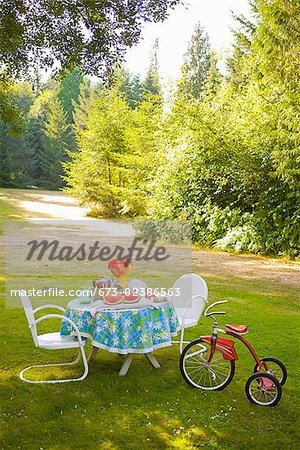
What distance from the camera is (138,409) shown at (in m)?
3.77

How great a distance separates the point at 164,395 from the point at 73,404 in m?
0.77

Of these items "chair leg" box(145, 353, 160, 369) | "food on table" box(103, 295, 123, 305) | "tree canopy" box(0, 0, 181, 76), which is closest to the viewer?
"food on table" box(103, 295, 123, 305)

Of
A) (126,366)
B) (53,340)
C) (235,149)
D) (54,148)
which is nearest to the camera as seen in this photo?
(53,340)

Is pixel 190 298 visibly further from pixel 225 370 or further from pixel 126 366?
pixel 126 366

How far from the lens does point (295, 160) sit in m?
10.9

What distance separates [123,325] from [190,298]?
921 mm

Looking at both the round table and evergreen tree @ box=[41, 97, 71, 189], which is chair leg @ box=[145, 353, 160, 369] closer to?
the round table

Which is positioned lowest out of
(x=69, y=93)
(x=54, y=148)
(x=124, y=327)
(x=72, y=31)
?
(x=124, y=327)

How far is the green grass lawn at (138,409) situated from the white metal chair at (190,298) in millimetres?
420

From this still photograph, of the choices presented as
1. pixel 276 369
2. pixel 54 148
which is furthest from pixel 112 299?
pixel 54 148

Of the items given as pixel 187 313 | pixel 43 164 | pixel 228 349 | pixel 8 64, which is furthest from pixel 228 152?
pixel 43 164

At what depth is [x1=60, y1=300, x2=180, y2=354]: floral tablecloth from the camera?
166 inches

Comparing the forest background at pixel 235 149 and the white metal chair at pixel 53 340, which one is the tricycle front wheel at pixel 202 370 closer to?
the white metal chair at pixel 53 340
